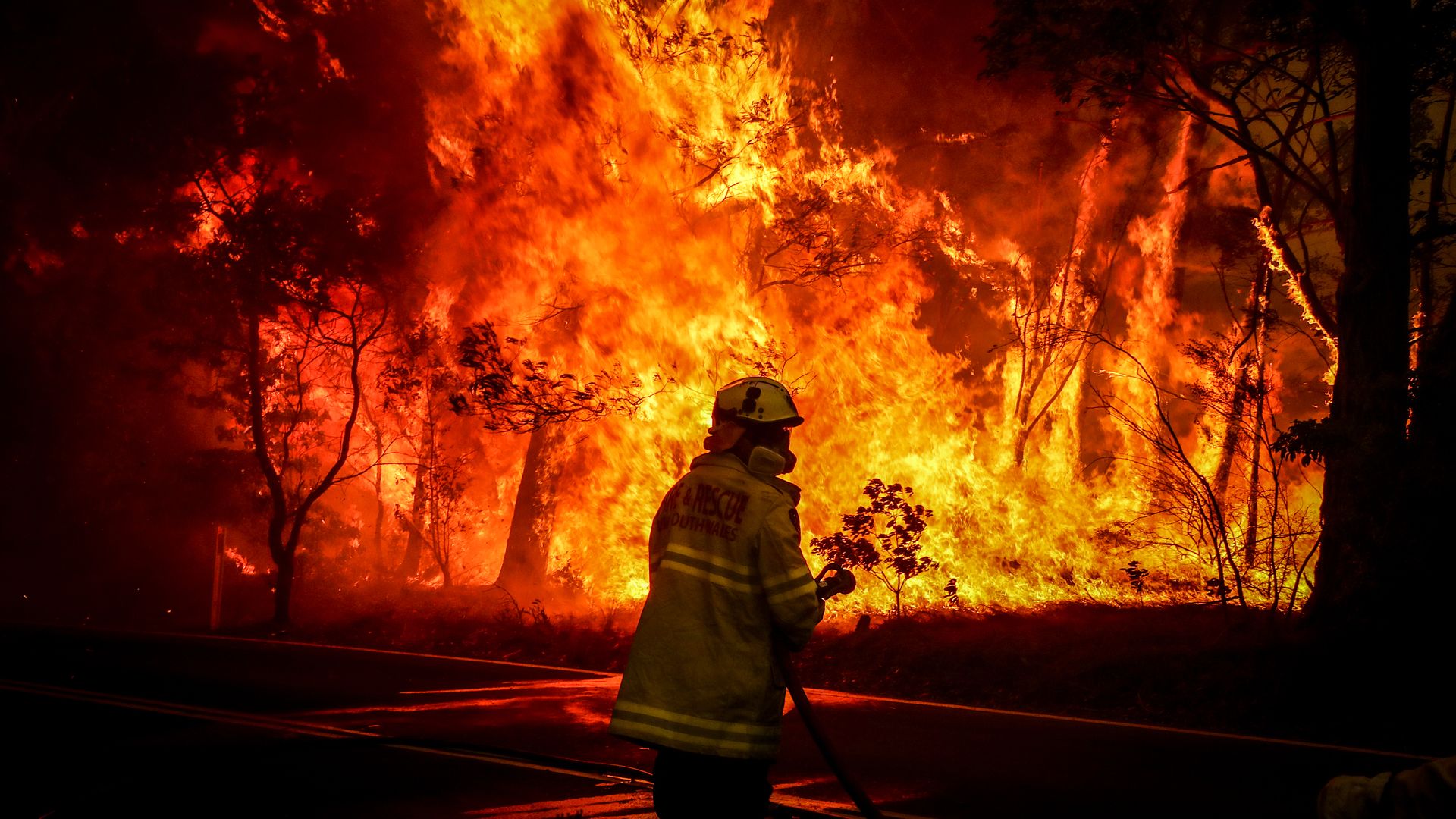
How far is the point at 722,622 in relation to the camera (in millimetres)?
3234

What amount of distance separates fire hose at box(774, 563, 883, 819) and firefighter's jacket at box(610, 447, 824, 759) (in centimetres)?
4

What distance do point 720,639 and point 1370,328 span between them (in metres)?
9.35

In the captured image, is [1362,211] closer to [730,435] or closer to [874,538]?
[874,538]

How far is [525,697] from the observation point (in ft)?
27.6

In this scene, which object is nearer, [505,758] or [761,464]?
[761,464]

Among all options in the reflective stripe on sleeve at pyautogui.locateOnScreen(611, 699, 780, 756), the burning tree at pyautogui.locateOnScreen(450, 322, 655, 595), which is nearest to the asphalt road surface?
the reflective stripe on sleeve at pyautogui.locateOnScreen(611, 699, 780, 756)

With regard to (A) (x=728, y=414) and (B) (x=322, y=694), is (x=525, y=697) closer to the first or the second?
(B) (x=322, y=694)

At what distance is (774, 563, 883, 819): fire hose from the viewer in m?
3.32

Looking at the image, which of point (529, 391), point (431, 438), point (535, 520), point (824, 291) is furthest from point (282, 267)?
point (824, 291)

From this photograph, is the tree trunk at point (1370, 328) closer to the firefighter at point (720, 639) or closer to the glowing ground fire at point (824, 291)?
the glowing ground fire at point (824, 291)

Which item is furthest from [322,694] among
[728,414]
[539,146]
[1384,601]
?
[539,146]

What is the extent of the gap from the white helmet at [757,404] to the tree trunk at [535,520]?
697 inches

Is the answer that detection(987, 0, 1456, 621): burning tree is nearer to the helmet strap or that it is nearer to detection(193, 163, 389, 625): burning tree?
the helmet strap

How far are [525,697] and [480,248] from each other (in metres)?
13.5
